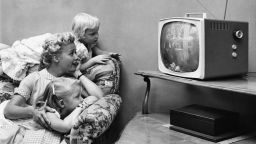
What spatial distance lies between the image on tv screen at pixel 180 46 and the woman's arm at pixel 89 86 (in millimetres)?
510

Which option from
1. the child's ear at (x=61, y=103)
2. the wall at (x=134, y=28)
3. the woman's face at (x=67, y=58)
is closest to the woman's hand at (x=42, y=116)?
the child's ear at (x=61, y=103)

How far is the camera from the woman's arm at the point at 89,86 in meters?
2.08

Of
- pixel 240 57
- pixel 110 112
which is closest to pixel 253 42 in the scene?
pixel 240 57

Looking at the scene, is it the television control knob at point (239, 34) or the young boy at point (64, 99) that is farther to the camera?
the young boy at point (64, 99)

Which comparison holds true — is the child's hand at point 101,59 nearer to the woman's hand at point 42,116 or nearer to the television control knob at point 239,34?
the woman's hand at point 42,116

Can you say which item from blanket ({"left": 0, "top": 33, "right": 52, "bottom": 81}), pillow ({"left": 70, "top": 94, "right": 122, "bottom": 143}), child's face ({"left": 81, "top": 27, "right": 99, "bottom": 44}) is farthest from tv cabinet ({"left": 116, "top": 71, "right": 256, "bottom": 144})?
blanket ({"left": 0, "top": 33, "right": 52, "bottom": 81})

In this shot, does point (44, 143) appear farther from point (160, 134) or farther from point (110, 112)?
point (160, 134)

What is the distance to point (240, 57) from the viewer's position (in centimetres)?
166

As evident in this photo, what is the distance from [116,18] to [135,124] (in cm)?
94

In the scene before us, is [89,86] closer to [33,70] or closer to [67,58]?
[67,58]

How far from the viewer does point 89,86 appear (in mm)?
2088

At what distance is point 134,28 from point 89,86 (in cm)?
57

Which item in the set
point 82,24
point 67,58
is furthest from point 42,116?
point 82,24

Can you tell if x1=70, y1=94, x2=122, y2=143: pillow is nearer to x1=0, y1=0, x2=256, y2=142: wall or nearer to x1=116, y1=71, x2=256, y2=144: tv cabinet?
x1=116, y1=71, x2=256, y2=144: tv cabinet
